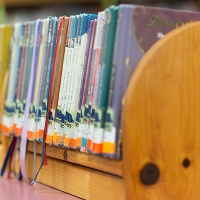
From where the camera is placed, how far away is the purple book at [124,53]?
3.11ft

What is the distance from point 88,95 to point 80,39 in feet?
0.48

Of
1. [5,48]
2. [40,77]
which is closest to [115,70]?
[40,77]

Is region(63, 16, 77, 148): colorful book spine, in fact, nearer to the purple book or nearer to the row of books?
the row of books

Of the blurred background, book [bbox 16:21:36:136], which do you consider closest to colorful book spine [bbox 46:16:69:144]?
book [bbox 16:21:36:136]

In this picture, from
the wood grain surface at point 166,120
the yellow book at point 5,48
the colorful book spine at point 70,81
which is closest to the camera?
the wood grain surface at point 166,120

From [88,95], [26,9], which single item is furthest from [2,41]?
[26,9]

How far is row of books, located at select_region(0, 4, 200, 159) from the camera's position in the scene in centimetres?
96

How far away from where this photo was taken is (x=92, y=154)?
3.51ft

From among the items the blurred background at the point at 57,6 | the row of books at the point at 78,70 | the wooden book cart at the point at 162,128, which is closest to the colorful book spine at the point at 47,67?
the row of books at the point at 78,70

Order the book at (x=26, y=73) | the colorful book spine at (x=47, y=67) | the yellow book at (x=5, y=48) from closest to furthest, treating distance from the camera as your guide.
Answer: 1. the colorful book spine at (x=47, y=67)
2. the book at (x=26, y=73)
3. the yellow book at (x=5, y=48)

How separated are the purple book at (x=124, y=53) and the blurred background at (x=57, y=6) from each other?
5.55ft

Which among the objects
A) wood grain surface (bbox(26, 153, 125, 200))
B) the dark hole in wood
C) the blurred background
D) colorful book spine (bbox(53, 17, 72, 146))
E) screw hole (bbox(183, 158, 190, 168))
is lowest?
wood grain surface (bbox(26, 153, 125, 200))

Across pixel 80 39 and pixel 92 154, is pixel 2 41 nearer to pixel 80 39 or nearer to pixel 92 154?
pixel 80 39

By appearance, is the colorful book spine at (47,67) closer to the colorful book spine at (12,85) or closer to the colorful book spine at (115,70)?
the colorful book spine at (12,85)
